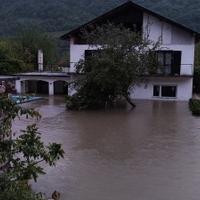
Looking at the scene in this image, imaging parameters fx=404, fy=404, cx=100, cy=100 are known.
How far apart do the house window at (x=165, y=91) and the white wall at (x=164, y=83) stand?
1.01 ft

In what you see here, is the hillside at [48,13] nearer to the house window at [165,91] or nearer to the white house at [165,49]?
the white house at [165,49]

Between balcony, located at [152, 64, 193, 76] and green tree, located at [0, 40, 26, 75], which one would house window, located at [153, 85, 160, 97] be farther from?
green tree, located at [0, 40, 26, 75]

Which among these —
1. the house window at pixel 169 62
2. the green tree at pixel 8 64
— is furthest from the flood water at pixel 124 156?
the green tree at pixel 8 64

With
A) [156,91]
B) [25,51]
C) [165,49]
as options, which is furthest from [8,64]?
[165,49]

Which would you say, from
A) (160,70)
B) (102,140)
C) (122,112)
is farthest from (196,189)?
(160,70)

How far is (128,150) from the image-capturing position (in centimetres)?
1439

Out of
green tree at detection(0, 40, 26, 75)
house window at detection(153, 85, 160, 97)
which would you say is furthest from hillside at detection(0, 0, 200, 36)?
house window at detection(153, 85, 160, 97)

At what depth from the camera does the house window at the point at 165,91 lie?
1335 inches

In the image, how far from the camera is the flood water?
992 cm

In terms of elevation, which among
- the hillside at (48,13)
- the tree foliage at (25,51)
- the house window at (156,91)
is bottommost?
the house window at (156,91)

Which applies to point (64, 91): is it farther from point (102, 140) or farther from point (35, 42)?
point (102, 140)

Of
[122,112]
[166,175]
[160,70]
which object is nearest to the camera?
[166,175]

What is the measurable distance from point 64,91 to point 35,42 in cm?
1955

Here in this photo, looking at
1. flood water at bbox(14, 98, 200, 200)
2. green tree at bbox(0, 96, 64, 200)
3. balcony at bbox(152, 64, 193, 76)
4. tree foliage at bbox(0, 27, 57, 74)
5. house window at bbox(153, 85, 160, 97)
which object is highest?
tree foliage at bbox(0, 27, 57, 74)
